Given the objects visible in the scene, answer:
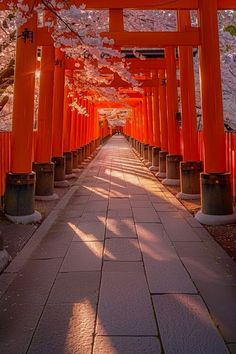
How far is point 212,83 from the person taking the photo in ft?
21.0

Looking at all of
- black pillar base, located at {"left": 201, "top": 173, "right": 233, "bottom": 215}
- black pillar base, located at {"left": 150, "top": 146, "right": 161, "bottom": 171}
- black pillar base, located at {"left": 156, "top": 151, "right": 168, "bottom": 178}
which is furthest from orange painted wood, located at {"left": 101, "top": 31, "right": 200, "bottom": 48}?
black pillar base, located at {"left": 150, "top": 146, "right": 161, "bottom": 171}

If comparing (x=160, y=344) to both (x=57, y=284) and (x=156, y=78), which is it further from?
(x=156, y=78)

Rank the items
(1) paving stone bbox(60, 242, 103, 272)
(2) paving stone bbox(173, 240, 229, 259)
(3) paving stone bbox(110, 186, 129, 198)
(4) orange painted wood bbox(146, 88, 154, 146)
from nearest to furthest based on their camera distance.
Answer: (1) paving stone bbox(60, 242, 103, 272), (2) paving stone bbox(173, 240, 229, 259), (3) paving stone bbox(110, 186, 129, 198), (4) orange painted wood bbox(146, 88, 154, 146)

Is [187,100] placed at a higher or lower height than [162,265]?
higher

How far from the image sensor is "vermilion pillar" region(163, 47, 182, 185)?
10875 millimetres

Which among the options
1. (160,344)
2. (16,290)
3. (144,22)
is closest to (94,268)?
Answer: (16,290)

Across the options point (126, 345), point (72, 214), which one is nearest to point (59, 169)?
point (72, 214)

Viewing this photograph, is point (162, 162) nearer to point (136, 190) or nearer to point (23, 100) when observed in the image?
point (136, 190)

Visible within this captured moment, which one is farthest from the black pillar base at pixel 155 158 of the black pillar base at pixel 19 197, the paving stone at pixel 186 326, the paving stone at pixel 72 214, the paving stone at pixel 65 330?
the paving stone at pixel 65 330

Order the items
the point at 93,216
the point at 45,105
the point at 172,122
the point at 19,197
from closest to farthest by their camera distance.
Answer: the point at 19,197 → the point at 93,216 → the point at 45,105 → the point at 172,122

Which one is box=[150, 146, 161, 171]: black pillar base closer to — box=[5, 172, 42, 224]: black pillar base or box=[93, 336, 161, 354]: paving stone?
box=[5, 172, 42, 224]: black pillar base

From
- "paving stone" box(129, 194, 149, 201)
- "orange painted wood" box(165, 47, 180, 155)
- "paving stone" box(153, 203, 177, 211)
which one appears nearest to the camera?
"paving stone" box(153, 203, 177, 211)

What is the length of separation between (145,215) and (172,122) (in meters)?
4.87

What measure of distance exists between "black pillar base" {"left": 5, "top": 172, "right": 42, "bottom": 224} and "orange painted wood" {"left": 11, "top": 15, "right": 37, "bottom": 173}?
160 millimetres
